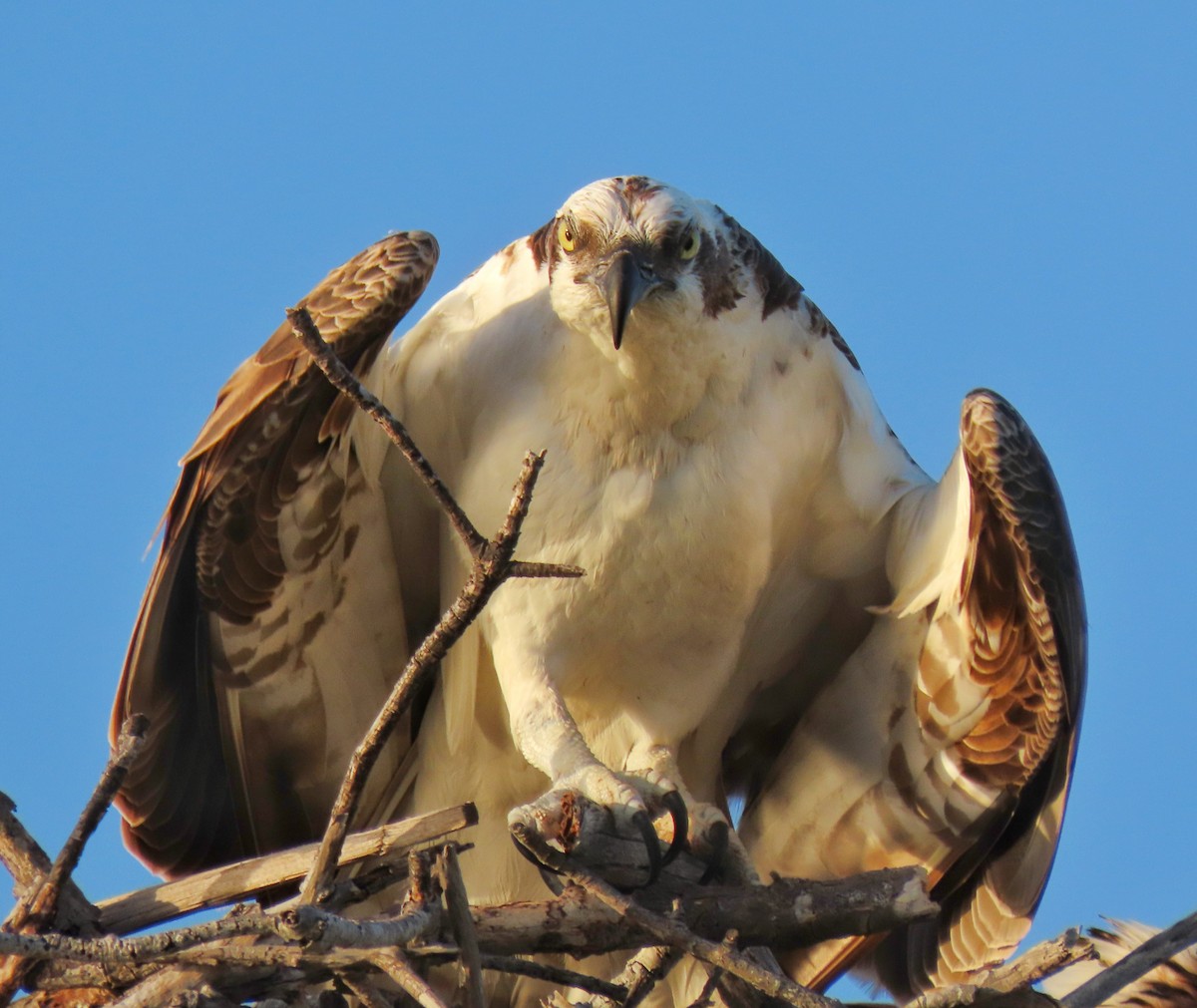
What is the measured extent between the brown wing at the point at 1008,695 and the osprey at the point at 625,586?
0.01 meters

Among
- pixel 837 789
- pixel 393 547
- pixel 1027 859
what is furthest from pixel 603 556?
pixel 1027 859

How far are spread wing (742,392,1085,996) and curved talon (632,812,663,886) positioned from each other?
1413 mm

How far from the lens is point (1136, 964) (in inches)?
196

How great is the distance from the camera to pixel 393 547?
267 inches

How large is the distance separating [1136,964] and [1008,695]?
62.6 inches

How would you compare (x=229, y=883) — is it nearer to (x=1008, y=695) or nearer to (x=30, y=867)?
(x=30, y=867)

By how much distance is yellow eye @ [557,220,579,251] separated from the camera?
247 inches

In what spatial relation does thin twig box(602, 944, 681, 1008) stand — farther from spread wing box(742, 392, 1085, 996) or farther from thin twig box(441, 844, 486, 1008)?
spread wing box(742, 392, 1085, 996)

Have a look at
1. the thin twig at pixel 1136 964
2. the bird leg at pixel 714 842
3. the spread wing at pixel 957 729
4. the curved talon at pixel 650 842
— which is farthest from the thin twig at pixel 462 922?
the spread wing at pixel 957 729

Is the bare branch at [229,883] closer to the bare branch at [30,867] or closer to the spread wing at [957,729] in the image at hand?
the bare branch at [30,867]

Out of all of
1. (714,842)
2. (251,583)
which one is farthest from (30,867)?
(714,842)

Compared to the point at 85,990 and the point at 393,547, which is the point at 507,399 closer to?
the point at 393,547

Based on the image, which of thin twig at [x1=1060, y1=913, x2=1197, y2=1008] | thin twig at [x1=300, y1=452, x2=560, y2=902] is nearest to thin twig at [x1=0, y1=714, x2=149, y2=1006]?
thin twig at [x1=300, y1=452, x2=560, y2=902]

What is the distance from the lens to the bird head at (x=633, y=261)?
6.13 m
